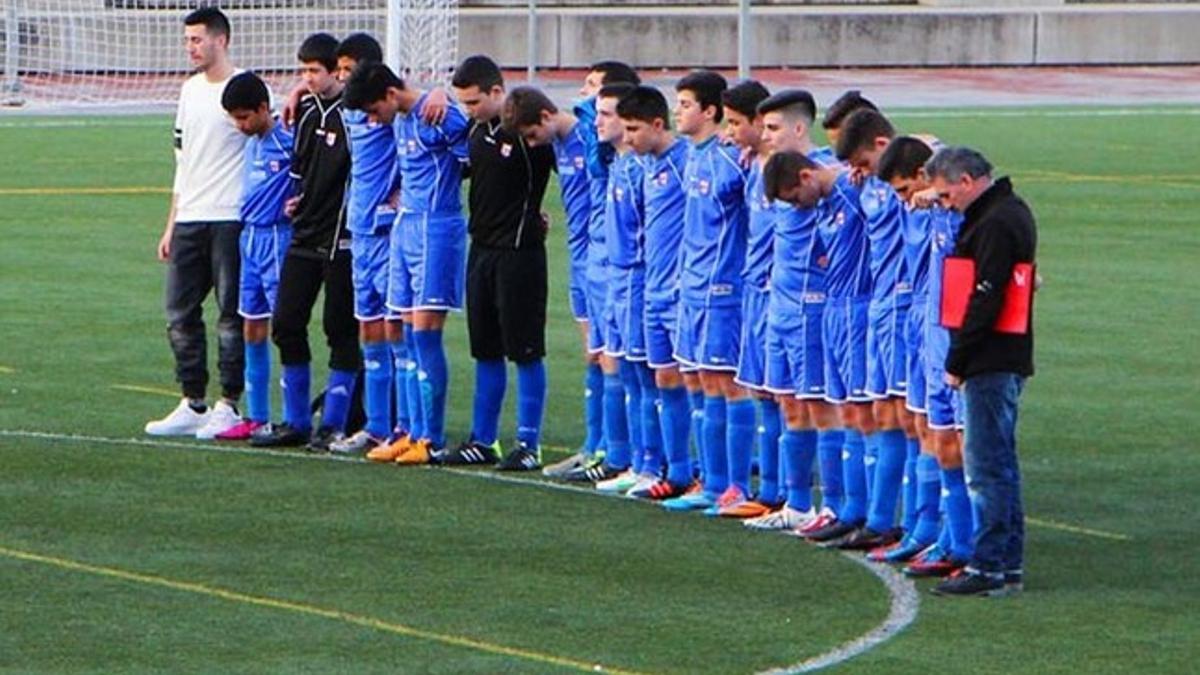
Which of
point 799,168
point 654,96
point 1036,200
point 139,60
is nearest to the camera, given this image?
point 799,168

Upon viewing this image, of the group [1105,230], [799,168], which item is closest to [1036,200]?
[1105,230]

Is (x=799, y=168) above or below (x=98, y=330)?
above

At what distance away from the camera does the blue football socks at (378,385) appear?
14.6 metres

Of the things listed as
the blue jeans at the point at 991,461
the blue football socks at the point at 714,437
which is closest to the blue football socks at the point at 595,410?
the blue football socks at the point at 714,437

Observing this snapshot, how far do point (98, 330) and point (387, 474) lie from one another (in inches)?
210

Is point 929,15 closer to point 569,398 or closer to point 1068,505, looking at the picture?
point 569,398

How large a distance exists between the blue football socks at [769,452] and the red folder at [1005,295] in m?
2.07

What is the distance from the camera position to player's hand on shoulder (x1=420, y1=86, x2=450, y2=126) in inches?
556

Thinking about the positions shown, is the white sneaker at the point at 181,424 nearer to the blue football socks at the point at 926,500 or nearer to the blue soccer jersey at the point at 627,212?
the blue soccer jersey at the point at 627,212

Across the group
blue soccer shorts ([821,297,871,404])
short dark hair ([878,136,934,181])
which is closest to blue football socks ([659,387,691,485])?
blue soccer shorts ([821,297,871,404])

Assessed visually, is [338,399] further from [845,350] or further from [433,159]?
[845,350]

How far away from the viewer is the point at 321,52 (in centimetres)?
1468

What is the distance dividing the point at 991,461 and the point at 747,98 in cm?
237

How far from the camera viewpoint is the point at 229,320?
15.4 meters
